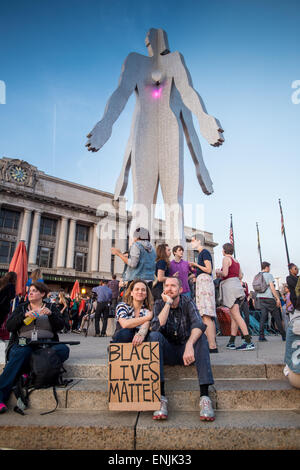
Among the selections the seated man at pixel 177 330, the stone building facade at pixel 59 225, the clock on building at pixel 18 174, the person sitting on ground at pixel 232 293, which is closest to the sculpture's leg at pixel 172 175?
the person sitting on ground at pixel 232 293

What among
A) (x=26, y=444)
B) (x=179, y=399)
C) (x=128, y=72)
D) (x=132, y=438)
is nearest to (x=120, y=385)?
(x=132, y=438)

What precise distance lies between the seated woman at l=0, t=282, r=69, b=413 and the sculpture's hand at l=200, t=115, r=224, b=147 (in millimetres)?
5516

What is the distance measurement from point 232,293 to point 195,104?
5497mm

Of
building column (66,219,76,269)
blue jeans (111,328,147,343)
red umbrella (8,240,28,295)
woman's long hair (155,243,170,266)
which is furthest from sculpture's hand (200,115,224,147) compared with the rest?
building column (66,219,76,269)

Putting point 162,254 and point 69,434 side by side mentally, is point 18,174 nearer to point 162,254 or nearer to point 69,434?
point 162,254

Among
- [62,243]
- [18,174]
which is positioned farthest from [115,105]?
[62,243]

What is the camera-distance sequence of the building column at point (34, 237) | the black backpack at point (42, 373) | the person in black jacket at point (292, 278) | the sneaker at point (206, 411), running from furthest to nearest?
the building column at point (34, 237)
the person in black jacket at point (292, 278)
the black backpack at point (42, 373)
the sneaker at point (206, 411)

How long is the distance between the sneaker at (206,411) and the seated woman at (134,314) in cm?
75

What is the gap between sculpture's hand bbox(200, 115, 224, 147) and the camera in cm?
709

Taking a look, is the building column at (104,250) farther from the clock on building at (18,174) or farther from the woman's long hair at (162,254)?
the woman's long hair at (162,254)

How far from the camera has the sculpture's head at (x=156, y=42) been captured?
8.71 meters

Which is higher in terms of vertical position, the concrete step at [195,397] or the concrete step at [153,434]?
the concrete step at [195,397]

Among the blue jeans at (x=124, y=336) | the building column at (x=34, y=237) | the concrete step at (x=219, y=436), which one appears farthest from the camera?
the building column at (x=34, y=237)

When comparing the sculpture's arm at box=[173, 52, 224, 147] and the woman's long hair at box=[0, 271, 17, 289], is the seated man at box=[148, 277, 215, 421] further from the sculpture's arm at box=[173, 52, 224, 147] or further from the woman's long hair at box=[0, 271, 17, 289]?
the sculpture's arm at box=[173, 52, 224, 147]
